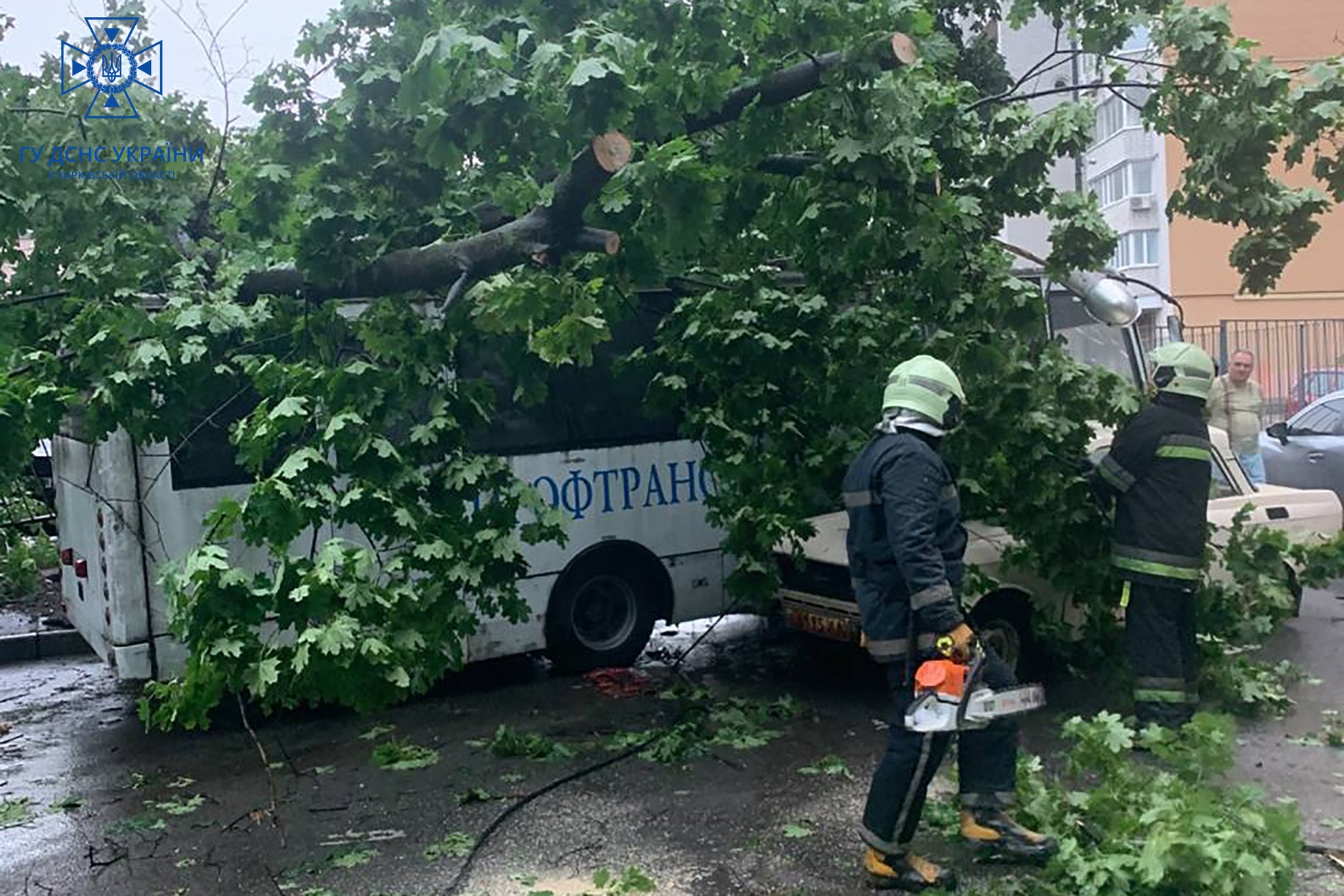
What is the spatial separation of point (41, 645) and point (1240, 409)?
31.8 feet

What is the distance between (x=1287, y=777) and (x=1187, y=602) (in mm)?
896

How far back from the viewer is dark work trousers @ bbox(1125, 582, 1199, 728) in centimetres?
615

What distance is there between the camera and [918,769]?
15.5 ft

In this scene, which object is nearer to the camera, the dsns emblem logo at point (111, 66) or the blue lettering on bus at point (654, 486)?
the dsns emblem logo at point (111, 66)

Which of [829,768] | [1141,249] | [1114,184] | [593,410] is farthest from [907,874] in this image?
[1114,184]

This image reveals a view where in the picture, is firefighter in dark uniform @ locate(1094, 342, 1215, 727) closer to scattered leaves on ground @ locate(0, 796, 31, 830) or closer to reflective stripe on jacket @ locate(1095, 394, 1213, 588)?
reflective stripe on jacket @ locate(1095, 394, 1213, 588)

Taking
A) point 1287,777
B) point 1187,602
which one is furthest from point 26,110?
point 1287,777

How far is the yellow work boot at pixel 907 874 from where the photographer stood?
15.4 feet

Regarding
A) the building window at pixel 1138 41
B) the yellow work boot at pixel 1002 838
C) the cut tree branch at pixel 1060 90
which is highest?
the building window at pixel 1138 41

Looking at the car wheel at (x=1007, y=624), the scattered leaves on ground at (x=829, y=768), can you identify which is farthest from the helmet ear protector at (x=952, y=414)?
the car wheel at (x=1007, y=624)

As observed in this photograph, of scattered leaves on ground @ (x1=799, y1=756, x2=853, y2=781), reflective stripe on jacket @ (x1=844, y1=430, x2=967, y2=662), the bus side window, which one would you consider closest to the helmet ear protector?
reflective stripe on jacket @ (x1=844, y1=430, x2=967, y2=662)

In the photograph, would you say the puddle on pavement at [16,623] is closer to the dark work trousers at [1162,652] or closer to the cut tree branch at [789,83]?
the cut tree branch at [789,83]

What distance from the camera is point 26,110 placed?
6551mm

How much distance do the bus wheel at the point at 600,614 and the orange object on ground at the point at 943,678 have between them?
151 inches
